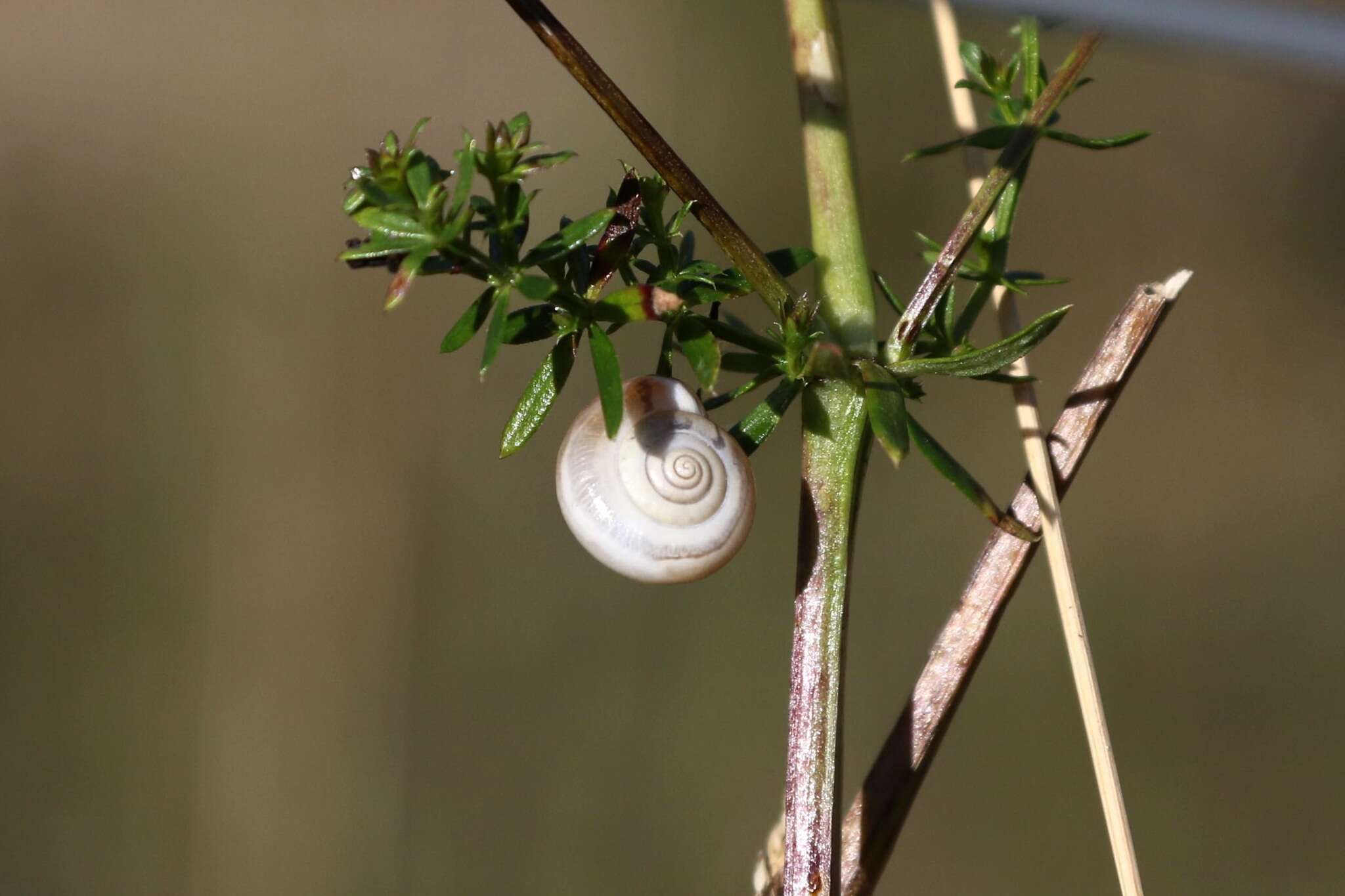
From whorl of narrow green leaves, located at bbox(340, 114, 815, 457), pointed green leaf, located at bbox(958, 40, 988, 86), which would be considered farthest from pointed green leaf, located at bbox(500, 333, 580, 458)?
pointed green leaf, located at bbox(958, 40, 988, 86)

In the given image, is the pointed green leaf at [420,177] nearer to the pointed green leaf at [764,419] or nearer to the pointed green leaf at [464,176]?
the pointed green leaf at [464,176]

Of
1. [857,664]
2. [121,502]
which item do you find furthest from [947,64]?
[121,502]

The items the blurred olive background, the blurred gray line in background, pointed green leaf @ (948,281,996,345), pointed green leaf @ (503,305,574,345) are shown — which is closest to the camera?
the blurred gray line in background

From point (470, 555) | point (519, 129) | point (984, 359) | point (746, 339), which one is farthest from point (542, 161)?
point (470, 555)

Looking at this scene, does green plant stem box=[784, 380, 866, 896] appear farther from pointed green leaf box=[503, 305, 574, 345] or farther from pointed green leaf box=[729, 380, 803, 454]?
pointed green leaf box=[503, 305, 574, 345]

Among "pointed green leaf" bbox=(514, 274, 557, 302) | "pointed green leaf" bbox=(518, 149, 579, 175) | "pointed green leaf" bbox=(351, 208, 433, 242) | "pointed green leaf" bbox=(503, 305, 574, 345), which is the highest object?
"pointed green leaf" bbox=(518, 149, 579, 175)

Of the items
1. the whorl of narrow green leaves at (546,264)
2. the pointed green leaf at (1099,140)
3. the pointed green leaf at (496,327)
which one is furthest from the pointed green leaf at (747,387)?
the pointed green leaf at (1099,140)

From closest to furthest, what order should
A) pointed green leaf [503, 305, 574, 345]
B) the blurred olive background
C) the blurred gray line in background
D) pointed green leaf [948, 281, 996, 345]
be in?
the blurred gray line in background < pointed green leaf [503, 305, 574, 345] < pointed green leaf [948, 281, 996, 345] < the blurred olive background

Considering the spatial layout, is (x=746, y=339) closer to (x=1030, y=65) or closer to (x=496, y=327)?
(x=496, y=327)
